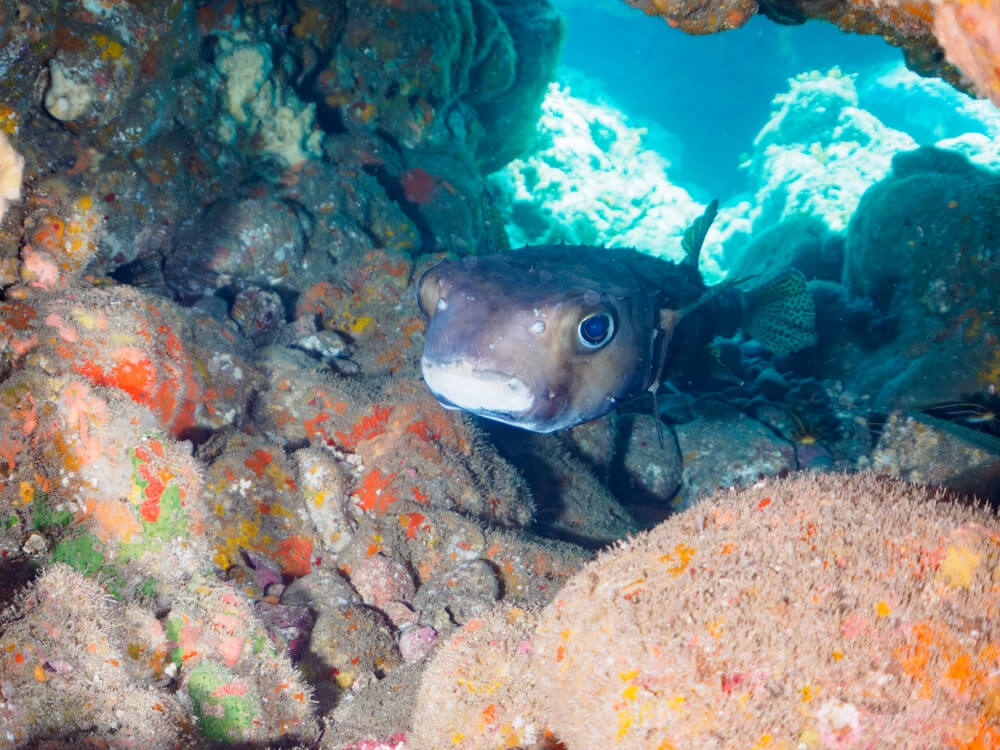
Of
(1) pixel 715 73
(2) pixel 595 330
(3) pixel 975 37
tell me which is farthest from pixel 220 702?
(1) pixel 715 73

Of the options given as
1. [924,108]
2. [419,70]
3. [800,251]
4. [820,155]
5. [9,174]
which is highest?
[9,174]

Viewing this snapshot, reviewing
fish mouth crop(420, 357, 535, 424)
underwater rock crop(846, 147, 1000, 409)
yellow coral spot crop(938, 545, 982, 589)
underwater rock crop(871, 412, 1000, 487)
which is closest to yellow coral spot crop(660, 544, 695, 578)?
yellow coral spot crop(938, 545, 982, 589)

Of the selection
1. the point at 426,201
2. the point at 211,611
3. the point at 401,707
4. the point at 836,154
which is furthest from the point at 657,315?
the point at 836,154

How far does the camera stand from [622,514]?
18.0 ft

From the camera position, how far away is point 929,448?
507cm

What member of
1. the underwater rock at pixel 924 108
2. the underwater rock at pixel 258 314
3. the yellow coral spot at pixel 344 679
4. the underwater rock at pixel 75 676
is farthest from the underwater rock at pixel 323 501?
the underwater rock at pixel 924 108

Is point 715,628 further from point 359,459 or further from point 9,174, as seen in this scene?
point 9,174

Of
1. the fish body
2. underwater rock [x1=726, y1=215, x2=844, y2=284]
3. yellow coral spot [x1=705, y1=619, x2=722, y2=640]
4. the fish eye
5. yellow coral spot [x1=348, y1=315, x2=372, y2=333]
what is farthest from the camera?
underwater rock [x1=726, y1=215, x2=844, y2=284]

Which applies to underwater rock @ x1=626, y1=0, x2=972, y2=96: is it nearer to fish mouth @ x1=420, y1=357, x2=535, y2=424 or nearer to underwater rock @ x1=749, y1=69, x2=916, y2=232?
fish mouth @ x1=420, y1=357, x2=535, y2=424

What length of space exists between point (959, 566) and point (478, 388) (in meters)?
2.31

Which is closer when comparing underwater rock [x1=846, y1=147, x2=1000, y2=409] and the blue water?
underwater rock [x1=846, y1=147, x2=1000, y2=409]

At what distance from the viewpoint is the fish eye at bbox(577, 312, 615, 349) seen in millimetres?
3711

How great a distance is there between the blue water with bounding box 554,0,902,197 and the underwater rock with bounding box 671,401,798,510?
28273mm

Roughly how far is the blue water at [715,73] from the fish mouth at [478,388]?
105 feet
